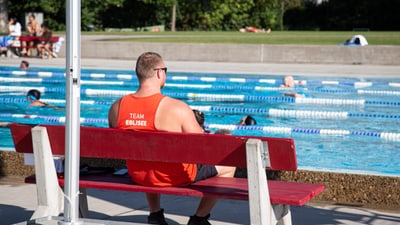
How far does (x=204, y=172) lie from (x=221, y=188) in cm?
31

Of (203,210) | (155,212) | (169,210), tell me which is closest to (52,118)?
(169,210)

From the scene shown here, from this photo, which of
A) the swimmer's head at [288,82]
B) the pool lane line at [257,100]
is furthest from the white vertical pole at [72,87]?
the swimmer's head at [288,82]

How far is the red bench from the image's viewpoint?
14.2 ft

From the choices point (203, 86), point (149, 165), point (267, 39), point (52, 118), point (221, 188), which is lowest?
point (52, 118)

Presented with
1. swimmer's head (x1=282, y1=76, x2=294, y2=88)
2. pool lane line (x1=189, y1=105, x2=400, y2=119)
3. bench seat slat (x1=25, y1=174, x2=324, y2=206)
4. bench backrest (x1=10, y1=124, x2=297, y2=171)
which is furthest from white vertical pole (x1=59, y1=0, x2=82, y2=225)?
swimmer's head (x1=282, y1=76, x2=294, y2=88)

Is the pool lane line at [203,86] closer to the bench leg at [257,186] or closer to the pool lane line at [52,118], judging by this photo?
the pool lane line at [52,118]

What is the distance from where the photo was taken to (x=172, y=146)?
455 centimetres

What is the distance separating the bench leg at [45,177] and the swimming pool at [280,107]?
4.07 metres

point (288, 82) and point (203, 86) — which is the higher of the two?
point (288, 82)

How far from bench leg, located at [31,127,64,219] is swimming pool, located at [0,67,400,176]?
4.07 m

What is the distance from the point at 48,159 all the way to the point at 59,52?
71.3 feet

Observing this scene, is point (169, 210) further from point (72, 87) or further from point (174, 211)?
point (72, 87)

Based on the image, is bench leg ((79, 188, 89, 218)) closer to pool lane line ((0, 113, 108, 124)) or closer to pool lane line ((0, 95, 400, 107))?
pool lane line ((0, 113, 108, 124))

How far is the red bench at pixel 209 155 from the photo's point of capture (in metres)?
4.34
